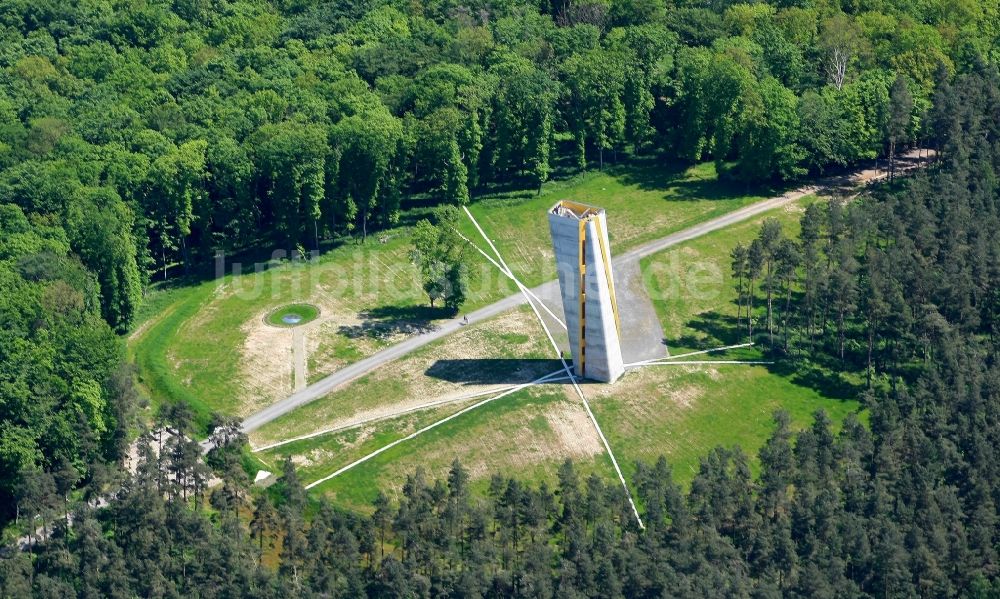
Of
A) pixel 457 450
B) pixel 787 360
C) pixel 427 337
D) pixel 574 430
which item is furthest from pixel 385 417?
pixel 787 360

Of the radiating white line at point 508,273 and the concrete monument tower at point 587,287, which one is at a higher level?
the concrete monument tower at point 587,287

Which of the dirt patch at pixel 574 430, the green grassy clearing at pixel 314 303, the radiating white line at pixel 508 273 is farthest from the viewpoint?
the radiating white line at pixel 508 273

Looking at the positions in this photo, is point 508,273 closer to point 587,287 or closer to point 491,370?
point 491,370

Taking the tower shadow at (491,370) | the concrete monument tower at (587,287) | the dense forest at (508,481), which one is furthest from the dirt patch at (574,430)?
the dense forest at (508,481)

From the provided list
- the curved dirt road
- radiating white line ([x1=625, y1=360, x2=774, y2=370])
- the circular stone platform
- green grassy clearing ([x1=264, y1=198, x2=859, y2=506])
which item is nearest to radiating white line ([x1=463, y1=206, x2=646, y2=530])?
green grassy clearing ([x1=264, y1=198, x2=859, y2=506])

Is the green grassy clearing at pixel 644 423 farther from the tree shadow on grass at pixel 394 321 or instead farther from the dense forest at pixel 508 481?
the tree shadow on grass at pixel 394 321

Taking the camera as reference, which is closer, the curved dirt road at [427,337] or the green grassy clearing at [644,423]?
the green grassy clearing at [644,423]

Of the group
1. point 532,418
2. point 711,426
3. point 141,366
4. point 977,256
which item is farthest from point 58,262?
point 977,256

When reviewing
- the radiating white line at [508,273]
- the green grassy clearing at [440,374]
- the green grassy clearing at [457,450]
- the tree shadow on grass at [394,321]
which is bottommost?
the green grassy clearing at [457,450]
